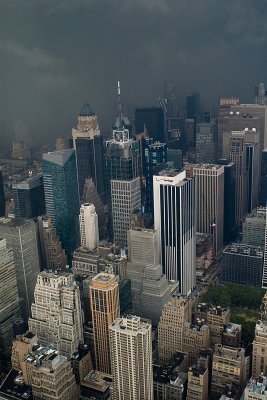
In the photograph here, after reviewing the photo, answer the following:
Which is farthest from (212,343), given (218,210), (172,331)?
(218,210)

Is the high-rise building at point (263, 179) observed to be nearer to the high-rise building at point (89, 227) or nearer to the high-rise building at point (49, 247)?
the high-rise building at point (89, 227)

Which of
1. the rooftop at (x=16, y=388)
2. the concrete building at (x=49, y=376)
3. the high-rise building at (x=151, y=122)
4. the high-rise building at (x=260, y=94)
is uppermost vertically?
the high-rise building at (x=260, y=94)

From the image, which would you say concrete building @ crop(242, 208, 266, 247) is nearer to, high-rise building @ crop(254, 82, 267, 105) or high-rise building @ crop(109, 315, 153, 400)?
high-rise building @ crop(254, 82, 267, 105)

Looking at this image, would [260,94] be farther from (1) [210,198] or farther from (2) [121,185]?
(2) [121,185]

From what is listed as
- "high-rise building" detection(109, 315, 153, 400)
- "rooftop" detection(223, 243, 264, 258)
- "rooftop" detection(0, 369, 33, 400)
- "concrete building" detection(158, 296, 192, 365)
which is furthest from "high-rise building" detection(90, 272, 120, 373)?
"rooftop" detection(223, 243, 264, 258)

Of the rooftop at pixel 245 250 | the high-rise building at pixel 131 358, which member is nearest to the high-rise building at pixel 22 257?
the high-rise building at pixel 131 358

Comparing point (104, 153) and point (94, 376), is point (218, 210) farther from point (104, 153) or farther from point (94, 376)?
point (94, 376)

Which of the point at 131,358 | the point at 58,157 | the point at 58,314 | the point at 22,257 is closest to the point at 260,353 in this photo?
the point at 131,358

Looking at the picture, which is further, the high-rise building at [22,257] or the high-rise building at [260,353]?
the high-rise building at [22,257]
